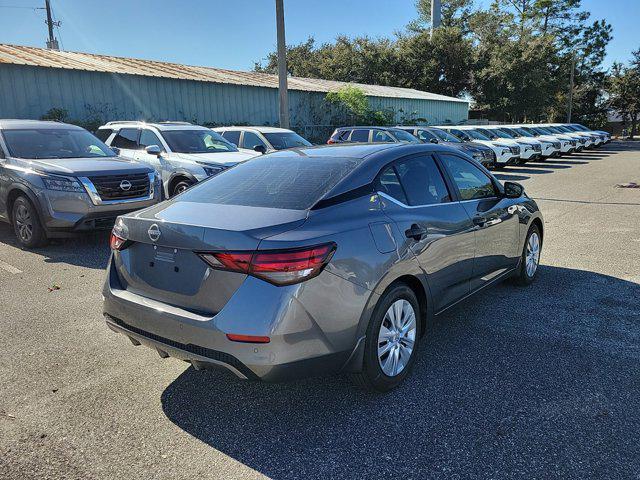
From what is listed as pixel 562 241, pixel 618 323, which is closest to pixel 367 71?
pixel 562 241

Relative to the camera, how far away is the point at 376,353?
3.13 metres

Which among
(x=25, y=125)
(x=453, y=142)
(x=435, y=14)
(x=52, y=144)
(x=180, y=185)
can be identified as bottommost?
(x=180, y=185)

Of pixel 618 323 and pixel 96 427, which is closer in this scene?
pixel 96 427

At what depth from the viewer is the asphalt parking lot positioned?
264cm

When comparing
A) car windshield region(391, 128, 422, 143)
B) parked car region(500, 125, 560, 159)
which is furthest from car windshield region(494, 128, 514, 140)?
car windshield region(391, 128, 422, 143)

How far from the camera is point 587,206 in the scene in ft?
35.1

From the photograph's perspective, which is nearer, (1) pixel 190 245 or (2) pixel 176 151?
(1) pixel 190 245

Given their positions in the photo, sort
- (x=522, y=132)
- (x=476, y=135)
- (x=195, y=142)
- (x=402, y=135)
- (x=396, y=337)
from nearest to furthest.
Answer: (x=396, y=337) < (x=195, y=142) < (x=402, y=135) < (x=476, y=135) < (x=522, y=132)

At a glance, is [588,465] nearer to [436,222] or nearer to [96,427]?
[436,222]

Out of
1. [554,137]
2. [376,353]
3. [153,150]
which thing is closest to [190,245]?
[376,353]

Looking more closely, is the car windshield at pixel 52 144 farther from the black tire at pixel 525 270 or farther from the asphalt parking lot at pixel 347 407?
the black tire at pixel 525 270

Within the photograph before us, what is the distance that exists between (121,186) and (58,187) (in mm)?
816

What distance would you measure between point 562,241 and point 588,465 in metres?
5.62

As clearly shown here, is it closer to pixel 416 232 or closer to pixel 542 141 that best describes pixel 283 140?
pixel 416 232
